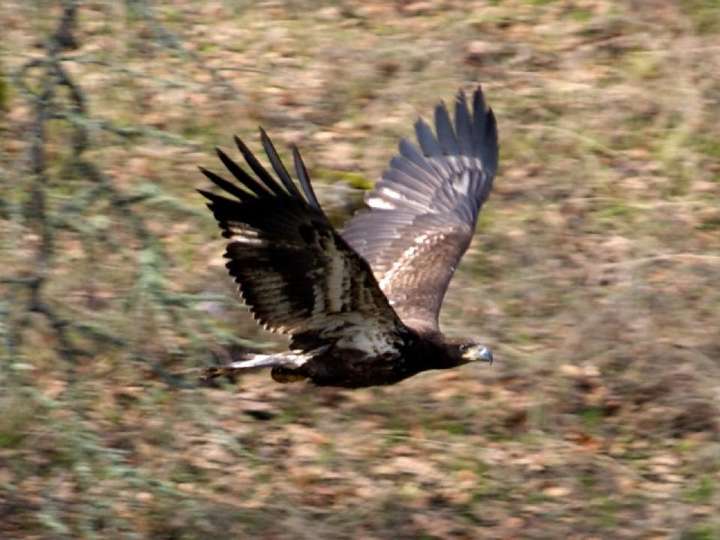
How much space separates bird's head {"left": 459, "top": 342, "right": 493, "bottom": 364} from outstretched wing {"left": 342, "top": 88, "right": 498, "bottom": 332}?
440 mm

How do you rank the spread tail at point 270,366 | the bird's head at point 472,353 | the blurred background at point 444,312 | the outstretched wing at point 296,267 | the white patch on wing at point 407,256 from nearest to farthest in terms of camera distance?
the outstretched wing at point 296,267, the spread tail at point 270,366, the bird's head at point 472,353, the blurred background at point 444,312, the white patch on wing at point 407,256

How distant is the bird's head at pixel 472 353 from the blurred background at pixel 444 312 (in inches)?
34.3

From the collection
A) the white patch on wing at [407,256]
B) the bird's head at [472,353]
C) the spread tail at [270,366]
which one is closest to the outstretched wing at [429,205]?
the white patch on wing at [407,256]

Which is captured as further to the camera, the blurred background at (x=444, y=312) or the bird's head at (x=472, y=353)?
the blurred background at (x=444, y=312)

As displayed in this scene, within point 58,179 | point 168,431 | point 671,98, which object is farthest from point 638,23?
point 168,431

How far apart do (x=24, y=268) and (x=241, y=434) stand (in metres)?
1.28

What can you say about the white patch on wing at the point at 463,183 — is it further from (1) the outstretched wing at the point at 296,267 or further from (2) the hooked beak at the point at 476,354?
(1) the outstretched wing at the point at 296,267

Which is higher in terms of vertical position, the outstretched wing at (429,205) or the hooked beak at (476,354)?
the outstretched wing at (429,205)

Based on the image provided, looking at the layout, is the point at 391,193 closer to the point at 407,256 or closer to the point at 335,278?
the point at 407,256

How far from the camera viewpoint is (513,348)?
332 inches

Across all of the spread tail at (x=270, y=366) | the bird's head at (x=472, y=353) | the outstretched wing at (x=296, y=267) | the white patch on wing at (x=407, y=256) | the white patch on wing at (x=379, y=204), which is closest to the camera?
the outstretched wing at (x=296, y=267)

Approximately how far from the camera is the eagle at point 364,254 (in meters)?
6.00

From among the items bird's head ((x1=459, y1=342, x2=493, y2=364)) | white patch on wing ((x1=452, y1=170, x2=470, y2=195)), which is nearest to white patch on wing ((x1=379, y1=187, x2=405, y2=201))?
white patch on wing ((x1=452, y1=170, x2=470, y2=195))

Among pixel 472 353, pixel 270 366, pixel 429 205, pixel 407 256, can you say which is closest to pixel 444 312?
pixel 429 205
